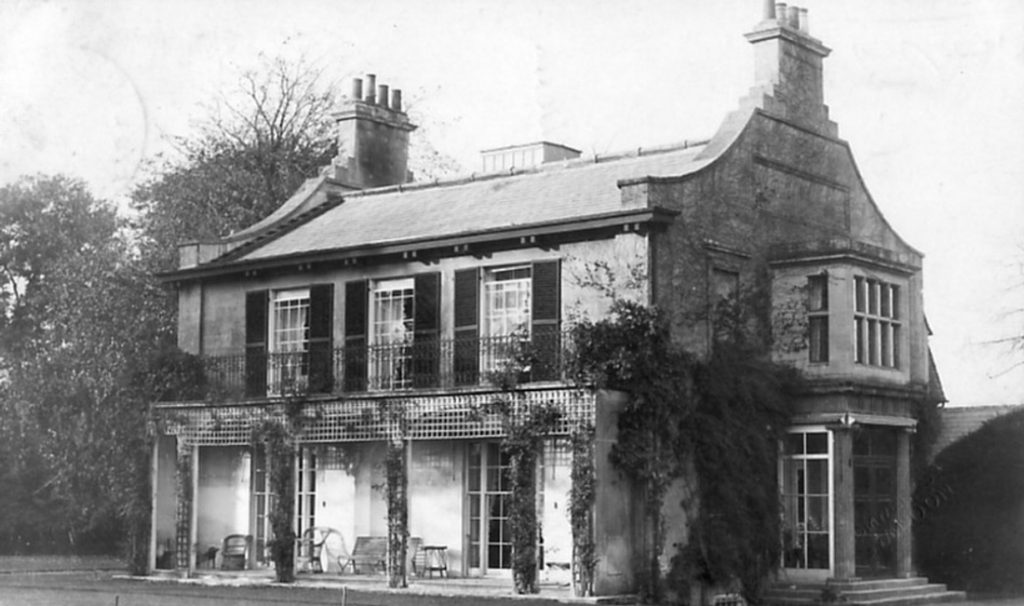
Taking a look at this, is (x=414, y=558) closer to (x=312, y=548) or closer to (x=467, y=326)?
(x=312, y=548)

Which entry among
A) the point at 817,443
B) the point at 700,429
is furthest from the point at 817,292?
the point at 700,429

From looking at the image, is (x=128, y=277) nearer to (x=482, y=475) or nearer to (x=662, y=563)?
(x=482, y=475)

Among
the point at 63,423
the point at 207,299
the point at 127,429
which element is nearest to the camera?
the point at 207,299

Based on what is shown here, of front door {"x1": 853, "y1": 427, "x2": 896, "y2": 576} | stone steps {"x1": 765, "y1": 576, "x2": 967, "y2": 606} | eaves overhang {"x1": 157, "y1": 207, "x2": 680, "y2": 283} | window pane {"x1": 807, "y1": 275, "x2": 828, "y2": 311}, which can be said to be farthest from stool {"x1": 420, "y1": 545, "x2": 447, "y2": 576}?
window pane {"x1": 807, "y1": 275, "x2": 828, "y2": 311}

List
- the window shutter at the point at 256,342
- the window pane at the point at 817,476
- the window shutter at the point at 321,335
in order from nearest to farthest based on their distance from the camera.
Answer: the window pane at the point at 817,476 → the window shutter at the point at 321,335 → the window shutter at the point at 256,342

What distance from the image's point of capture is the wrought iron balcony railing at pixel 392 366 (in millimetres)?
24547

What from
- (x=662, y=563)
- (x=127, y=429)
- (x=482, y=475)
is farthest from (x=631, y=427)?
(x=127, y=429)

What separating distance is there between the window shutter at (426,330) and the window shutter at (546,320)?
2.20 meters

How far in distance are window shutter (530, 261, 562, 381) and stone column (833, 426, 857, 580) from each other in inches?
197

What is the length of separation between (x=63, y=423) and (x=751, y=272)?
2121cm

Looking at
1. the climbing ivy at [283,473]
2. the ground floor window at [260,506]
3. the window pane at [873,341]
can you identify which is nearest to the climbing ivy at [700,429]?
the window pane at [873,341]

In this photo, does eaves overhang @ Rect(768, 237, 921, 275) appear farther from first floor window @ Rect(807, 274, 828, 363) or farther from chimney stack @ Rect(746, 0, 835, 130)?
chimney stack @ Rect(746, 0, 835, 130)

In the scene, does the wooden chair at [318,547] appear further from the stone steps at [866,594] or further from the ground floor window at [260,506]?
the stone steps at [866,594]

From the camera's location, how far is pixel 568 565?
24.2m
